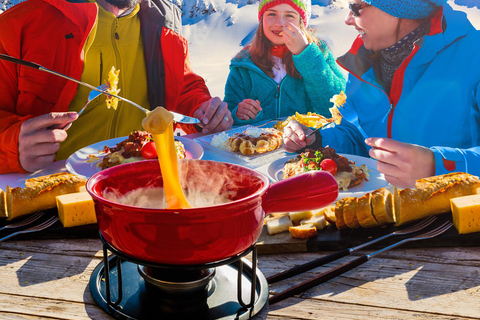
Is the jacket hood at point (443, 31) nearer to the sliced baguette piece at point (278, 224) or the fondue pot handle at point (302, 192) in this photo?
the sliced baguette piece at point (278, 224)

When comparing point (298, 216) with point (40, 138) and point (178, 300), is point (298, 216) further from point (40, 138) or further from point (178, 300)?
point (40, 138)

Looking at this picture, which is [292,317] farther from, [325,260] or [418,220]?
[418,220]

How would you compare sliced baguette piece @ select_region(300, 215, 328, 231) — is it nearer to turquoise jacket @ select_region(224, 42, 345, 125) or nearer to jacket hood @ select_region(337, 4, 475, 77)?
jacket hood @ select_region(337, 4, 475, 77)

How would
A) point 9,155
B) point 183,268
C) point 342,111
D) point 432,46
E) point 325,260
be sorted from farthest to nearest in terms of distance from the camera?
point 342,111, point 432,46, point 9,155, point 325,260, point 183,268

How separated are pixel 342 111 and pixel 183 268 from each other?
2.17 metres

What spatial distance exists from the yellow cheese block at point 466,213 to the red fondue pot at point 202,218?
427mm

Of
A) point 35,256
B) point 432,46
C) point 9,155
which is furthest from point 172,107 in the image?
point 35,256

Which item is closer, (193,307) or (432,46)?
(193,307)

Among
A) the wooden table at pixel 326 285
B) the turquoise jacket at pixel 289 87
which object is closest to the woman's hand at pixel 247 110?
the turquoise jacket at pixel 289 87

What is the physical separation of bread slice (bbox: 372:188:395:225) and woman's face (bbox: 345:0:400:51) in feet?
4.42

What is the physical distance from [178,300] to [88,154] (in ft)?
4.38

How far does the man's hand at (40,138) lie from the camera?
175 cm

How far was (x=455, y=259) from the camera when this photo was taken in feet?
2.95

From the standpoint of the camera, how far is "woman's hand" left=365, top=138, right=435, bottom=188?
1.62m
